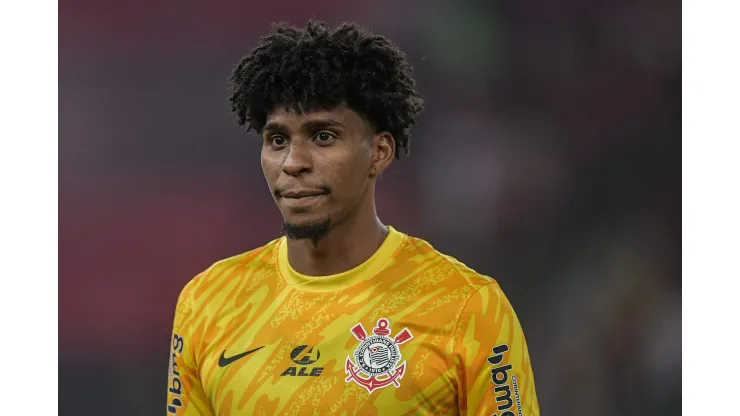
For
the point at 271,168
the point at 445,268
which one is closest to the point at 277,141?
the point at 271,168

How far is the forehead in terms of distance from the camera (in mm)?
2938

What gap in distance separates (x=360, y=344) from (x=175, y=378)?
29.3 inches

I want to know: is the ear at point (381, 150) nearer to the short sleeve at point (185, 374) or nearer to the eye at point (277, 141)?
the eye at point (277, 141)

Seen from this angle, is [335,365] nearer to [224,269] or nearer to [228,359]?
[228,359]

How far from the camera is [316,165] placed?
2.92m


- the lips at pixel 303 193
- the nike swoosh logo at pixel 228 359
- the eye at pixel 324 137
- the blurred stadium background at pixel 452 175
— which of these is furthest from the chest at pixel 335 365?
the blurred stadium background at pixel 452 175

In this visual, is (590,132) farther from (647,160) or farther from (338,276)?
(338,276)

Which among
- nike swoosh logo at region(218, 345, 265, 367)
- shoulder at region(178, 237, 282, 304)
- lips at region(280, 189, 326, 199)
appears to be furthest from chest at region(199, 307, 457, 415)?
lips at region(280, 189, 326, 199)

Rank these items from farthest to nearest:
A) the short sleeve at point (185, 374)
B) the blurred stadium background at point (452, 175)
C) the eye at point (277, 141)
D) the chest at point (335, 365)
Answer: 1. the blurred stadium background at point (452, 175)
2. the short sleeve at point (185, 374)
3. the eye at point (277, 141)
4. the chest at point (335, 365)

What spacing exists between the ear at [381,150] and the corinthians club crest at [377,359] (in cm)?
50

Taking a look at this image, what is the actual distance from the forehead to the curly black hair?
0.05 ft

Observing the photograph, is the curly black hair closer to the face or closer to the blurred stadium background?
the face

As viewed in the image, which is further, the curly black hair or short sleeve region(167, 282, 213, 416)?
short sleeve region(167, 282, 213, 416)

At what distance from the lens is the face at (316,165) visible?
292 cm
